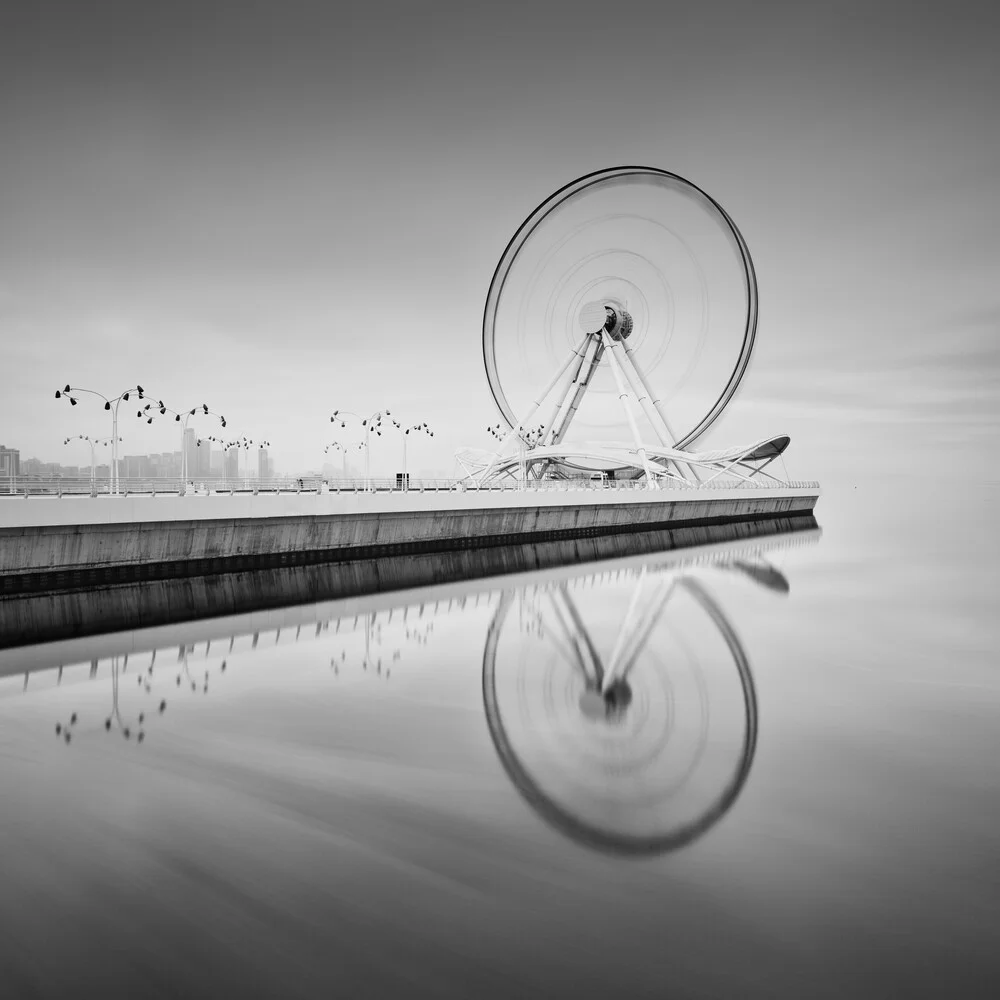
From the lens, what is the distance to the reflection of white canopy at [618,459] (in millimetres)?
44781

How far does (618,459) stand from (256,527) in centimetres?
2764

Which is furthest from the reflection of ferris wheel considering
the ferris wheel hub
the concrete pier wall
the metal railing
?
the ferris wheel hub

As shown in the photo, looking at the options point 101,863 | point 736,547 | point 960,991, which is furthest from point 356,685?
point 736,547

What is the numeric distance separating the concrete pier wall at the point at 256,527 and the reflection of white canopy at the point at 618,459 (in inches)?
400

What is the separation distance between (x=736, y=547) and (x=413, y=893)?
32.2 metres

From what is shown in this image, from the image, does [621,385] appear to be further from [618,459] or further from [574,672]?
[574,672]

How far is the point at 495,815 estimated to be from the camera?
237 inches

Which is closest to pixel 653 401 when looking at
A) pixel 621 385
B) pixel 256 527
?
pixel 621 385

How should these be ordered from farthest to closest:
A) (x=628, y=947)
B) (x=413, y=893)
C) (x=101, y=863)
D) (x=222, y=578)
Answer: (x=222, y=578) < (x=101, y=863) < (x=413, y=893) < (x=628, y=947)

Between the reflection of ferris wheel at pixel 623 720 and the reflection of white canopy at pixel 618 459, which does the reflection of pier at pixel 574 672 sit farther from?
the reflection of white canopy at pixel 618 459

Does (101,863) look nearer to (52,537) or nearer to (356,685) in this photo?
(356,685)

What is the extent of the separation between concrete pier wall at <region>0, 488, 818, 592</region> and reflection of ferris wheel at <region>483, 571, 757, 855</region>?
8.84m

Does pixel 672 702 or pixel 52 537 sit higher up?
pixel 52 537

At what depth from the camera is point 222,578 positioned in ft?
65.5
